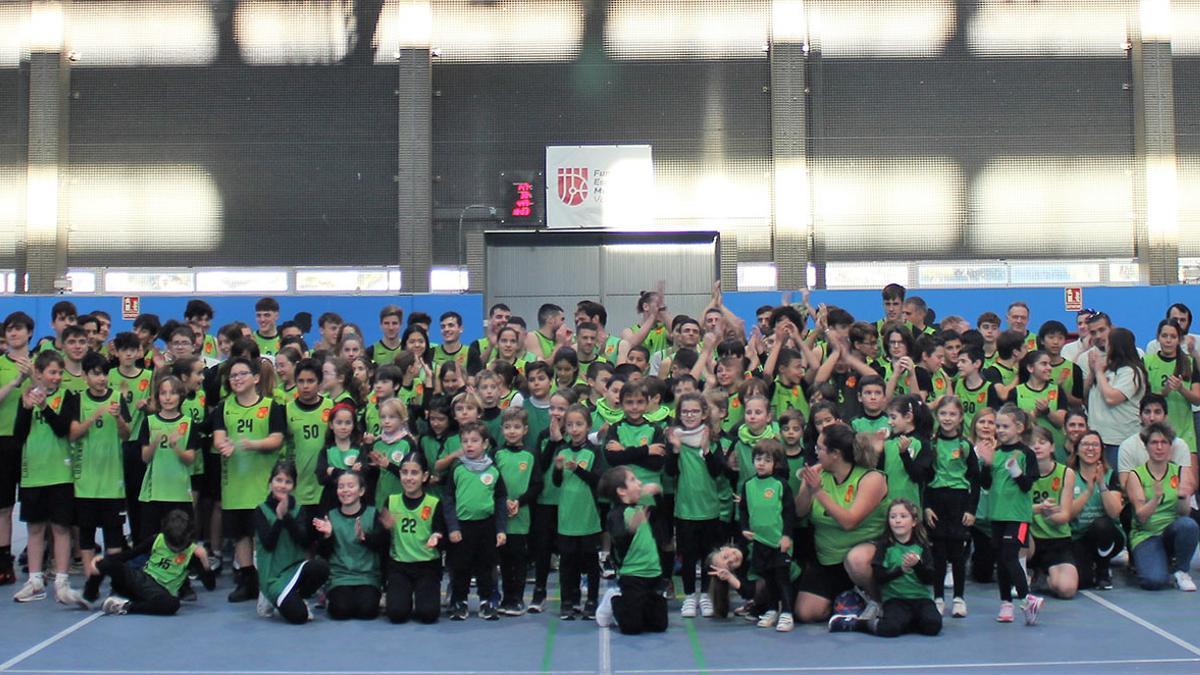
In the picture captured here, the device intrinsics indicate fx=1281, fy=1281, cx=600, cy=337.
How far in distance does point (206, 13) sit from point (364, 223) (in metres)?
4.27

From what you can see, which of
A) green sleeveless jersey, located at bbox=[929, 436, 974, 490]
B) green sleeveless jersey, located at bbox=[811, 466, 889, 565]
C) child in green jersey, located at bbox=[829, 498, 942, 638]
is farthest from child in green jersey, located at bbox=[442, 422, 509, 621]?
green sleeveless jersey, located at bbox=[929, 436, 974, 490]

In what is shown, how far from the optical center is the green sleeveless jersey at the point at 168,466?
8695 mm

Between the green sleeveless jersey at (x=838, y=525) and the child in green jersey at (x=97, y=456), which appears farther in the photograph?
the child in green jersey at (x=97, y=456)

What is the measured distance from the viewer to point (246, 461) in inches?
347

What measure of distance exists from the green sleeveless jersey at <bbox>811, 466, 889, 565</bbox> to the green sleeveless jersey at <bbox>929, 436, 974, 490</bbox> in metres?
0.52

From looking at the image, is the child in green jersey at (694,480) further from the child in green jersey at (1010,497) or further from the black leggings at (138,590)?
the black leggings at (138,590)

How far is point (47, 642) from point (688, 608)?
3887 millimetres

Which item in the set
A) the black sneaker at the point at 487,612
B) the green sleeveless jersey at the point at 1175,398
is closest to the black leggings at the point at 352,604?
the black sneaker at the point at 487,612

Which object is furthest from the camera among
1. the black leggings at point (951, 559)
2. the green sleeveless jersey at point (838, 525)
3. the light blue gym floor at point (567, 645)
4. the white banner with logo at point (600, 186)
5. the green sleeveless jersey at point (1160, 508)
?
the white banner with logo at point (600, 186)

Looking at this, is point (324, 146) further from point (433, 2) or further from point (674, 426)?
point (674, 426)

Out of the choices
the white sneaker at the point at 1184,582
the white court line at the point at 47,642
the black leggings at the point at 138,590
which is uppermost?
the black leggings at the point at 138,590

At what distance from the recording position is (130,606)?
27.2 ft

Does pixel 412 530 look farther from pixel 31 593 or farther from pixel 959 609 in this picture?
pixel 959 609

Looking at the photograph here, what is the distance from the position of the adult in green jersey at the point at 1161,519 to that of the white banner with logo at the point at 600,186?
12.1 meters
